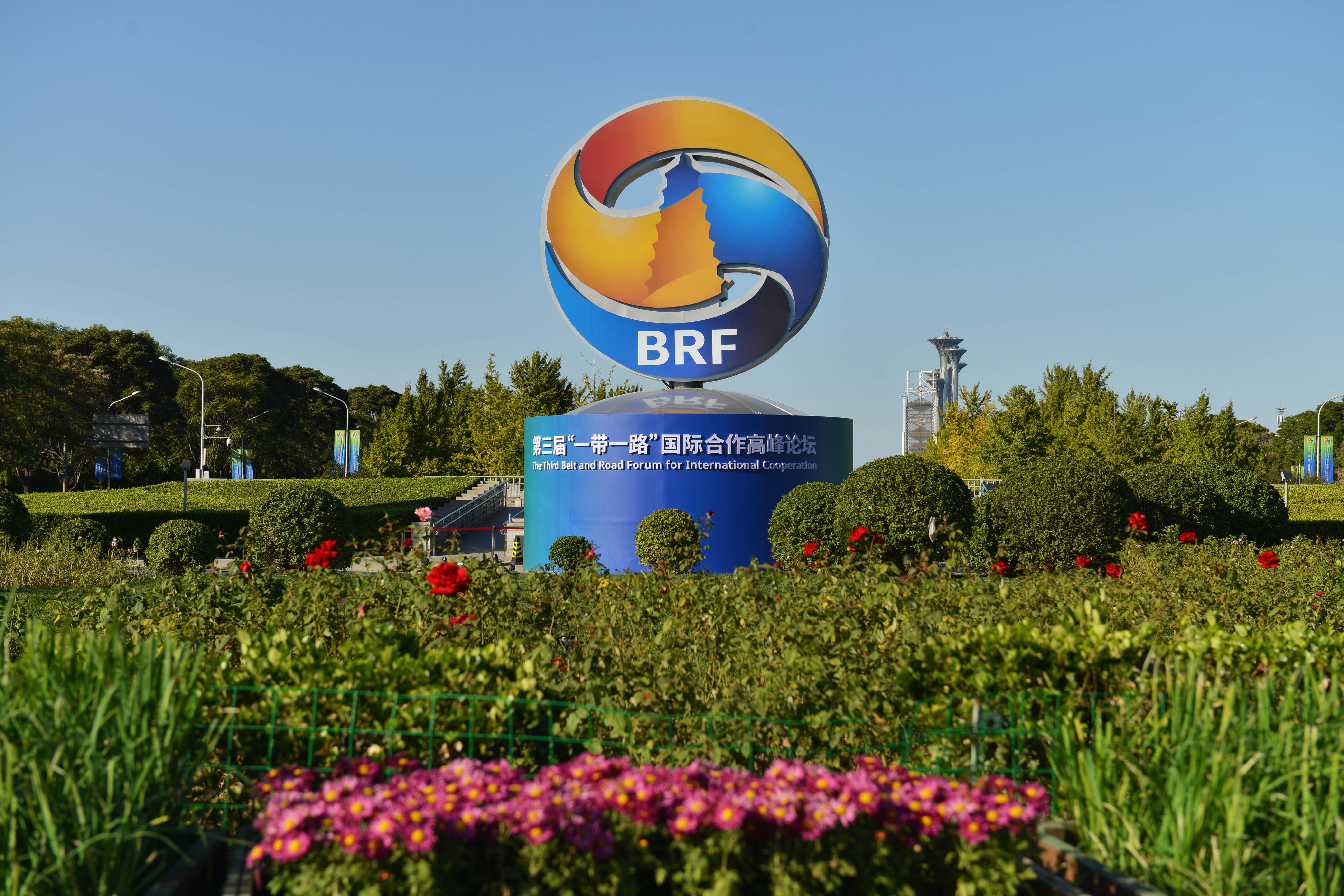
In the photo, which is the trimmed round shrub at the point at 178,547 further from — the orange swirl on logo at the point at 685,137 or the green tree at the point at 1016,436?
the green tree at the point at 1016,436

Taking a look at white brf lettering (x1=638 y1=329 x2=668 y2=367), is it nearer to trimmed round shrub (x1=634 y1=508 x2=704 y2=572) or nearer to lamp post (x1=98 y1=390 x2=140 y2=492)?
trimmed round shrub (x1=634 y1=508 x2=704 y2=572)

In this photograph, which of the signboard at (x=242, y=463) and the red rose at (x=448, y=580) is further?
the signboard at (x=242, y=463)

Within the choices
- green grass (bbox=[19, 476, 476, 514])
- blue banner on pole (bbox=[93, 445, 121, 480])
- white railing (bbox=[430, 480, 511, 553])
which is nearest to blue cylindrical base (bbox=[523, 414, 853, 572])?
white railing (bbox=[430, 480, 511, 553])

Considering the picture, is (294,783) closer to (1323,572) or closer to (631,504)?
(1323,572)

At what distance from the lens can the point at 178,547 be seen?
15.6m

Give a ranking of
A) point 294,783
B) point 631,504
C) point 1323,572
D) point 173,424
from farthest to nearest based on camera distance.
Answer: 1. point 173,424
2. point 631,504
3. point 1323,572
4. point 294,783

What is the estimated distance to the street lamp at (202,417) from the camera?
43.4m

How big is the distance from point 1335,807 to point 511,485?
33530mm

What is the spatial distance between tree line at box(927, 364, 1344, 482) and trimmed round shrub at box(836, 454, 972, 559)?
1663cm

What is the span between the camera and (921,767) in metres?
3.96

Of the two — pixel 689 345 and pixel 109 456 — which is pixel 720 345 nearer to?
pixel 689 345

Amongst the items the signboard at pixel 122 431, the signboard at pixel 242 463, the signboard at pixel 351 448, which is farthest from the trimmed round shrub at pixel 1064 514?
the signboard at pixel 242 463

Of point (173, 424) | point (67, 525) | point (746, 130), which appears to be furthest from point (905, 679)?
point (173, 424)

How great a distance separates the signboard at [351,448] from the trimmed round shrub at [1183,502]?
43.0 metres
